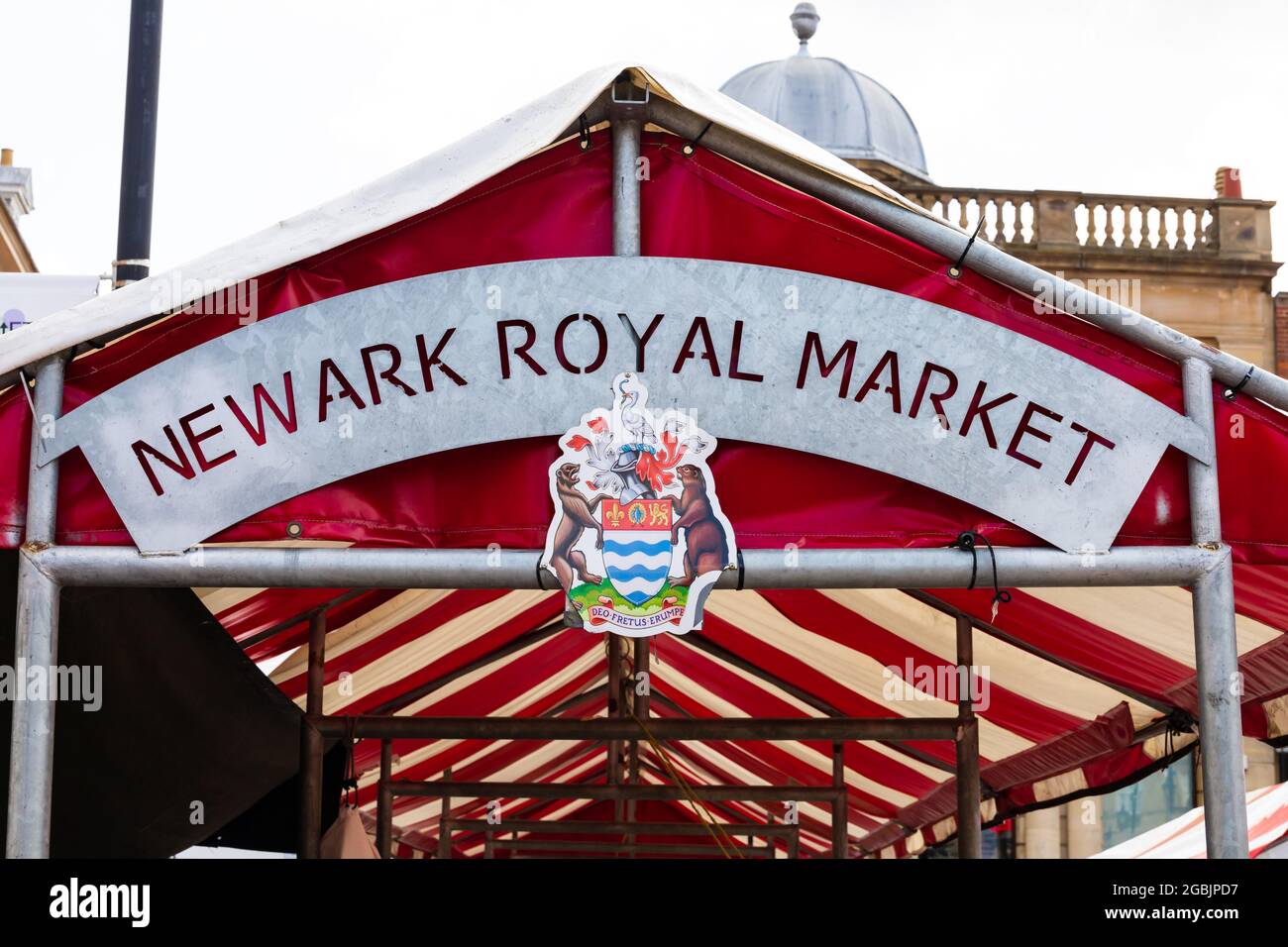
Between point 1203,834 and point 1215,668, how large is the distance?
5965 mm

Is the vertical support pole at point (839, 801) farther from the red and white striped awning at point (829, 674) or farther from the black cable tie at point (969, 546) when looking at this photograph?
the black cable tie at point (969, 546)

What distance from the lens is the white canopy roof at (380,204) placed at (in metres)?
4.13

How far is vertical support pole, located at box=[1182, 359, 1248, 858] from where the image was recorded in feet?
13.2

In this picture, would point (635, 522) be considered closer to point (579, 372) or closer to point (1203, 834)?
point (579, 372)

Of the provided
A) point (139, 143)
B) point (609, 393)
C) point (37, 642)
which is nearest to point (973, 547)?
point (609, 393)

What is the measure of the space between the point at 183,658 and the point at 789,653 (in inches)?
157

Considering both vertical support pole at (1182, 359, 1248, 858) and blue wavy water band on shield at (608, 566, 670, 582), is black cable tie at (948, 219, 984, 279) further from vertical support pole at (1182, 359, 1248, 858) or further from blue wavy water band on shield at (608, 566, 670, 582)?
blue wavy water band on shield at (608, 566, 670, 582)

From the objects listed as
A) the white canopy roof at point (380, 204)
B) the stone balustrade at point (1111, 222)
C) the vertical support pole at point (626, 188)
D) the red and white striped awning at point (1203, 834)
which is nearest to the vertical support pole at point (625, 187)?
the vertical support pole at point (626, 188)

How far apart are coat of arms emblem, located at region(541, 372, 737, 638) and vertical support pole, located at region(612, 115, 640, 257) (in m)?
0.40

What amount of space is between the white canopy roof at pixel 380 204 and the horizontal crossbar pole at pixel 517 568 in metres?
0.61

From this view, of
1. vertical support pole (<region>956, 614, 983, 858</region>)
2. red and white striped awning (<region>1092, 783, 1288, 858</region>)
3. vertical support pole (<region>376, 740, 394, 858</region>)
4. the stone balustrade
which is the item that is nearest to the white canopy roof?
vertical support pole (<region>956, 614, 983, 858</region>)

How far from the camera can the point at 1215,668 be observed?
4098 mm
